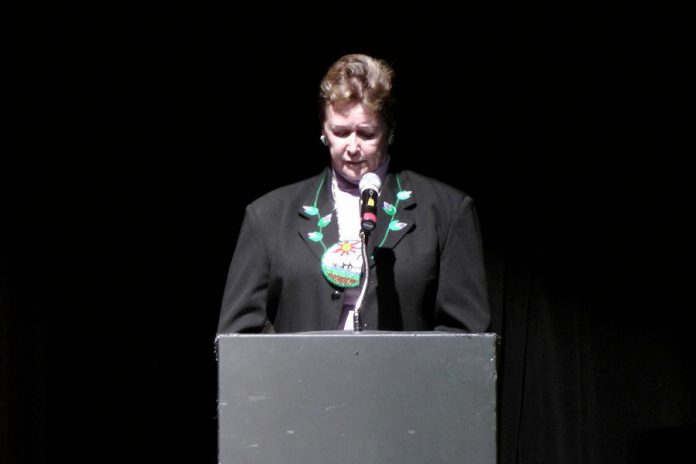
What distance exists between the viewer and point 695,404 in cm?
333

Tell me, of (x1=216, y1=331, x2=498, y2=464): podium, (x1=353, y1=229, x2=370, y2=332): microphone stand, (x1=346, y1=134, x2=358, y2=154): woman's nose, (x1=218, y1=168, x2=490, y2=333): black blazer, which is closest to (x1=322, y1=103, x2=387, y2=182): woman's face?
(x1=346, y1=134, x2=358, y2=154): woman's nose

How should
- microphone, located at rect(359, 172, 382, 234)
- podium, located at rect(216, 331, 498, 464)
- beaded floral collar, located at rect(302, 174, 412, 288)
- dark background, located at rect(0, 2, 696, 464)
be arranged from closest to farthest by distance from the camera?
podium, located at rect(216, 331, 498, 464) → microphone, located at rect(359, 172, 382, 234) → beaded floral collar, located at rect(302, 174, 412, 288) → dark background, located at rect(0, 2, 696, 464)

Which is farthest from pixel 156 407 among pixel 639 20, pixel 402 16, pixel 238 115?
pixel 639 20

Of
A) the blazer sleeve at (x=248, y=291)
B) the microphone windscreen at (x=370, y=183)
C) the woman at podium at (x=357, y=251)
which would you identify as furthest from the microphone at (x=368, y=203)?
the blazer sleeve at (x=248, y=291)

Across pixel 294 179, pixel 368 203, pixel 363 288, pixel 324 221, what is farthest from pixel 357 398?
pixel 294 179

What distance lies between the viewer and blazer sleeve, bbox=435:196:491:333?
2340 mm

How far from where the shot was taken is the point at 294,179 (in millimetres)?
3490

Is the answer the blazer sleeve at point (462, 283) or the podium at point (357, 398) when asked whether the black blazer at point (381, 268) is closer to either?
the blazer sleeve at point (462, 283)

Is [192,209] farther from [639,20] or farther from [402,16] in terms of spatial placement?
[639,20]

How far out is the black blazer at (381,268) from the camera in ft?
7.66

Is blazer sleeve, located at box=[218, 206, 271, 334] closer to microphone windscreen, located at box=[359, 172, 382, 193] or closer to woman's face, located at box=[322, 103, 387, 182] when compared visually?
woman's face, located at box=[322, 103, 387, 182]

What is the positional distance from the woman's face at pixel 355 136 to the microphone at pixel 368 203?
282 mm

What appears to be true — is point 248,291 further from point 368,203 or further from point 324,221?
point 368,203

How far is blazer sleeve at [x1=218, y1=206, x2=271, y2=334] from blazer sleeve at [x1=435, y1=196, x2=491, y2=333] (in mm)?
379
